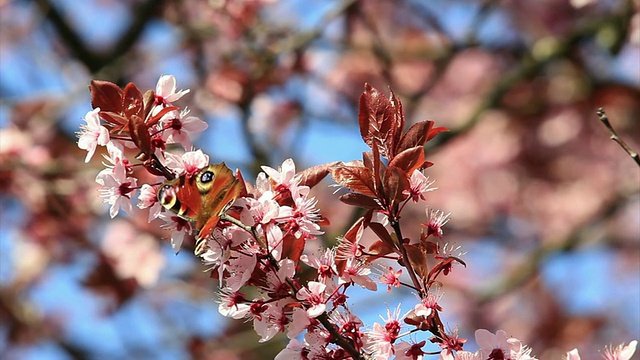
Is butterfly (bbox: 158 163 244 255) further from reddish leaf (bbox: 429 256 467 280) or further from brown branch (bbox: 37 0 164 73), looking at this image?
brown branch (bbox: 37 0 164 73)

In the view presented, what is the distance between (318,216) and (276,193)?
0.06 meters

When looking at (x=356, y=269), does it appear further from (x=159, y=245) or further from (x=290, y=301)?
(x=159, y=245)

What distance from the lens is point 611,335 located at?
14.7 feet

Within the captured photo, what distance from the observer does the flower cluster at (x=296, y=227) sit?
0.91 meters

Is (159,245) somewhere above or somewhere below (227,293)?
above

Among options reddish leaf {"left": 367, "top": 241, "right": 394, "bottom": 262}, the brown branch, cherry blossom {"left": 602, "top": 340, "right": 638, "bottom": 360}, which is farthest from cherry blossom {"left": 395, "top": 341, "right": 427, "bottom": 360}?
the brown branch

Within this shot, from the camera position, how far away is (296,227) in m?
0.95

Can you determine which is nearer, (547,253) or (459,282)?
(547,253)

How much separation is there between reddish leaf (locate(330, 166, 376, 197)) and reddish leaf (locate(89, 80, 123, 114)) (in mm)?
271

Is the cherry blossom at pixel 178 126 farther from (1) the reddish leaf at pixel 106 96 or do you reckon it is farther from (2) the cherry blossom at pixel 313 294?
(2) the cherry blossom at pixel 313 294

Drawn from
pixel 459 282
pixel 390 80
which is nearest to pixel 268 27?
pixel 390 80

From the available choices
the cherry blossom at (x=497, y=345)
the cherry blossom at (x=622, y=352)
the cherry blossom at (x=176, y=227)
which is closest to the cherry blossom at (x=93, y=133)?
the cherry blossom at (x=176, y=227)

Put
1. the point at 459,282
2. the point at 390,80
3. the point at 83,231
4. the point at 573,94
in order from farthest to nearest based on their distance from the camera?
the point at 459,282, the point at 573,94, the point at 83,231, the point at 390,80

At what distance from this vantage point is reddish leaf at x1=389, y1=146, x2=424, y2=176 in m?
0.95
